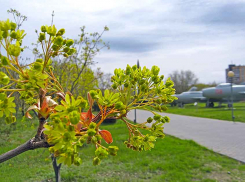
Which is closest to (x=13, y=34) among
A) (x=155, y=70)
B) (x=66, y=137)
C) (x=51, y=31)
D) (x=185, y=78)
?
(x=51, y=31)

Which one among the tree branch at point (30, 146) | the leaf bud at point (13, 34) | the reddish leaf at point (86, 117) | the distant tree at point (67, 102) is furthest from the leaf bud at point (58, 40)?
the tree branch at point (30, 146)

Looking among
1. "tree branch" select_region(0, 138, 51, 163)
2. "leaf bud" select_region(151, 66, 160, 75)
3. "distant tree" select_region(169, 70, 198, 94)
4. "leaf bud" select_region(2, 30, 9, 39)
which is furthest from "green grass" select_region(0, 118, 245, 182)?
"distant tree" select_region(169, 70, 198, 94)

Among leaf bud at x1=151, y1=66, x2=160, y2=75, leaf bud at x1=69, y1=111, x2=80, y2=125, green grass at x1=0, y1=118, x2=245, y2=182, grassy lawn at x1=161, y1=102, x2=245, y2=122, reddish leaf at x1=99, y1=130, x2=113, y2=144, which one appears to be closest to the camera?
leaf bud at x1=69, y1=111, x2=80, y2=125

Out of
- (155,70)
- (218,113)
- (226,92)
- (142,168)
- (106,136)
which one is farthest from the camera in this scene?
(226,92)

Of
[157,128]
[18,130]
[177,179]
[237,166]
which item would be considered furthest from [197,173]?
[18,130]

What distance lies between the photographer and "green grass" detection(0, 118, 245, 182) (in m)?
5.71

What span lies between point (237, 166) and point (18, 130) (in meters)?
10.3

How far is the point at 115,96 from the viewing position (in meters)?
0.91

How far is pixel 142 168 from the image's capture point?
20.9ft

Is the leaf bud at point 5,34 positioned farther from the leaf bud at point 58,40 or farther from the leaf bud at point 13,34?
the leaf bud at point 58,40

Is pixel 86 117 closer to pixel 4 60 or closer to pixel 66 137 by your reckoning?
pixel 66 137

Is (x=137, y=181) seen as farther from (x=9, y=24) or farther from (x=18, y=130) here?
(x=18, y=130)

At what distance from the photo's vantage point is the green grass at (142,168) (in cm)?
571

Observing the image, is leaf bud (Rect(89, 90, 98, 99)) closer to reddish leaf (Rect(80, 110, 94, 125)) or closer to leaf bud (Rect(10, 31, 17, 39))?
reddish leaf (Rect(80, 110, 94, 125))
